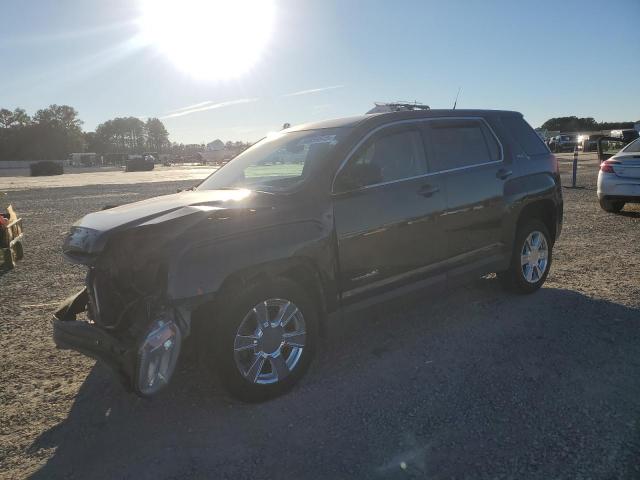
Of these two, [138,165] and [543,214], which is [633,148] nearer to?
[543,214]

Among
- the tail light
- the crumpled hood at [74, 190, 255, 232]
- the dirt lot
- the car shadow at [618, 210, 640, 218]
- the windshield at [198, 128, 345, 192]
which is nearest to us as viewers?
the dirt lot

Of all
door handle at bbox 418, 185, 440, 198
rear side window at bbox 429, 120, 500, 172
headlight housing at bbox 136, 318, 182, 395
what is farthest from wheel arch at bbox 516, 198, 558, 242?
headlight housing at bbox 136, 318, 182, 395

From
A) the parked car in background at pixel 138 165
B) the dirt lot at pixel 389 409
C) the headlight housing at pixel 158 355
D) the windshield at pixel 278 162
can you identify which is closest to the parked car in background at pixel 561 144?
the parked car in background at pixel 138 165

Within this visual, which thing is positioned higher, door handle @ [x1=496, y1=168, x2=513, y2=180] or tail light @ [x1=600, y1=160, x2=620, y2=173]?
door handle @ [x1=496, y1=168, x2=513, y2=180]

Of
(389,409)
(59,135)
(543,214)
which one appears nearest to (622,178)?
(543,214)

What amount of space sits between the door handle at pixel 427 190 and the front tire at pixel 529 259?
1.44m

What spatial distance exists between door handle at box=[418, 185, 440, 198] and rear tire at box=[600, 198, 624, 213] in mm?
7698

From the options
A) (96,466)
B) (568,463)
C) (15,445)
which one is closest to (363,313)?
(568,463)

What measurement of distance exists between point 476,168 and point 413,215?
1.07m

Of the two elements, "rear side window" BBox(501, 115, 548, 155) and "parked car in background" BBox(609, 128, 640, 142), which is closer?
"rear side window" BBox(501, 115, 548, 155)

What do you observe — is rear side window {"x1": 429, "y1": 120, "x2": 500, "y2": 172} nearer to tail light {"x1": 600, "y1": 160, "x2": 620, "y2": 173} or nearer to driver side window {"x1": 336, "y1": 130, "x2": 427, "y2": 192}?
driver side window {"x1": 336, "y1": 130, "x2": 427, "y2": 192}

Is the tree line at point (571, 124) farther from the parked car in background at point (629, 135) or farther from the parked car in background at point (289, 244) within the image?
the parked car in background at point (289, 244)

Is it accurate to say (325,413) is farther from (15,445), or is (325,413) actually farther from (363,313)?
(15,445)

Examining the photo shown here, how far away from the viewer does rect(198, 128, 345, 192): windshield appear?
3.73 metres
